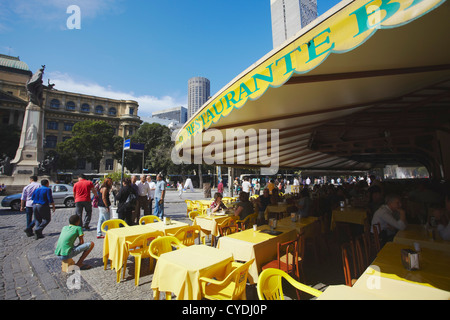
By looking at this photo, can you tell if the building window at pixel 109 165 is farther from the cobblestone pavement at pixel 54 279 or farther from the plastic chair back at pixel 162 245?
the plastic chair back at pixel 162 245

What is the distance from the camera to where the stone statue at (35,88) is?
16.3 m

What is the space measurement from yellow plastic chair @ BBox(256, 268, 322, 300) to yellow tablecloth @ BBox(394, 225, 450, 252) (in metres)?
2.26

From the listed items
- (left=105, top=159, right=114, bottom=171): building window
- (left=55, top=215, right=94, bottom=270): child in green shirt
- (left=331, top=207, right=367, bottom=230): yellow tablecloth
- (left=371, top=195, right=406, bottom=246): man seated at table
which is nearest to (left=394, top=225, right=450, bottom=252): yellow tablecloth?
(left=371, top=195, right=406, bottom=246): man seated at table

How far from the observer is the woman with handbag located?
228 inches

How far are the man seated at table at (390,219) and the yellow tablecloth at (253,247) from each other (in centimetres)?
178

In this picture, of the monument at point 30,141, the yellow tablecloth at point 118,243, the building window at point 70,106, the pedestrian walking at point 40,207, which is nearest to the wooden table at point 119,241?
the yellow tablecloth at point 118,243

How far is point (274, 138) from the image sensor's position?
19.4 feet

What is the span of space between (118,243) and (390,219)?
191 inches

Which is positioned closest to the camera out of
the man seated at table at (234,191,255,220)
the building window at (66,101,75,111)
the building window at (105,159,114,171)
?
the man seated at table at (234,191,255,220)

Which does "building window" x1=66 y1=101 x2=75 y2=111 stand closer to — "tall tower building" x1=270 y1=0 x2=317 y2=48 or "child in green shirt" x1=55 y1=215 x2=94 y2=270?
"tall tower building" x1=270 y1=0 x2=317 y2=48

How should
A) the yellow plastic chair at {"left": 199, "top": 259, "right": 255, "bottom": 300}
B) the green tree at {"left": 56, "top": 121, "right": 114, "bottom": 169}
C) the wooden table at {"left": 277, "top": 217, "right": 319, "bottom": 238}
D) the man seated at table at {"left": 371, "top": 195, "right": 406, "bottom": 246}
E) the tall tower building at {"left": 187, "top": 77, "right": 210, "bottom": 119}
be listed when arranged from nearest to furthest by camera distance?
the yellow plastic chair at {"left": 199, "top": 259, "right": 255, "bottom": 300}, the man seated at table at {"left": 371, "top": 195, "right": 406, "bottom": 246}, the wooden table at {"left": 277, "top": 217, "right": 319, "bottom": 238}, the green tree at {"left": 56, "top": 121, "right": 114, "bottom": 169}, the tall tower building at {"left": 187, "top": 77, "right": 210, "bottom": 119}

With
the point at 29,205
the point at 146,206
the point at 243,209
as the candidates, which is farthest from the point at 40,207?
the point at 243,209

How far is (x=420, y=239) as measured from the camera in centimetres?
314

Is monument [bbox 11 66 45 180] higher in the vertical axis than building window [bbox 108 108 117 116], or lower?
lower
